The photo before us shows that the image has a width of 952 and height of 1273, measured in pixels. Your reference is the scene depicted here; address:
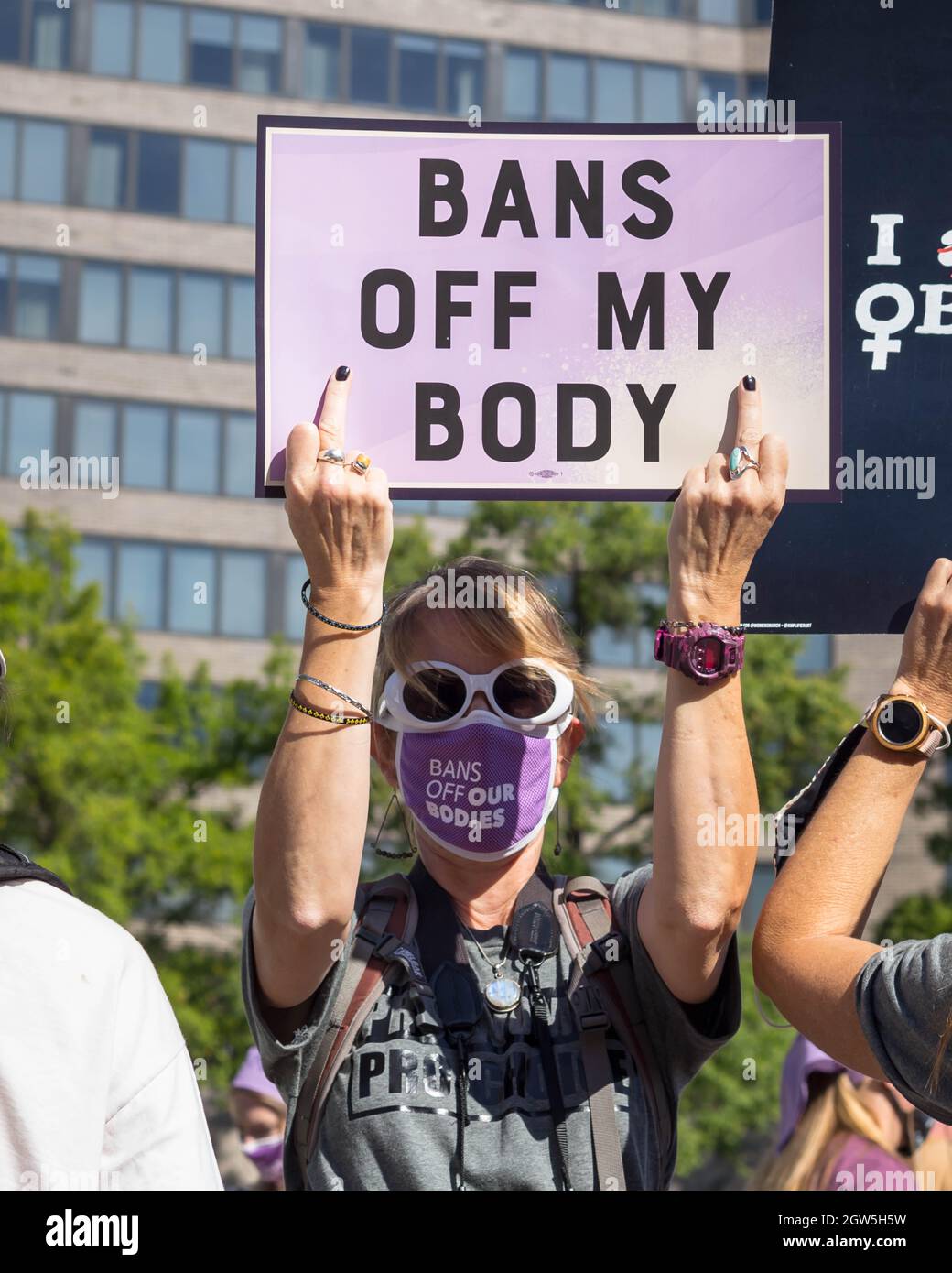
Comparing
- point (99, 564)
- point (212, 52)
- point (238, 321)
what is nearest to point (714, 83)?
point (212, 52)

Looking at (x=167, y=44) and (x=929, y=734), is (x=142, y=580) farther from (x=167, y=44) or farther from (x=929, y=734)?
(x=929, y=734)

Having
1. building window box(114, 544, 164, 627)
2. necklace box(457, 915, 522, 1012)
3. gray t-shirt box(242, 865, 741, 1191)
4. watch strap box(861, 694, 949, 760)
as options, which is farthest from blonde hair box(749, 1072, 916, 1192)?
building window box(114, 544, 164, 627)

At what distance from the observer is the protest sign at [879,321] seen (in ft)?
11.6

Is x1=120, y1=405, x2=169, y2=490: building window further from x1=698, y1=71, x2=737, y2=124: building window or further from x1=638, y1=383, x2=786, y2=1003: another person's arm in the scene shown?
x1=638, y1=383, x2=786, y2=1003: another person's arm

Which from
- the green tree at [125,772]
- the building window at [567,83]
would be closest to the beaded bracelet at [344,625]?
the green tree at [125,772]

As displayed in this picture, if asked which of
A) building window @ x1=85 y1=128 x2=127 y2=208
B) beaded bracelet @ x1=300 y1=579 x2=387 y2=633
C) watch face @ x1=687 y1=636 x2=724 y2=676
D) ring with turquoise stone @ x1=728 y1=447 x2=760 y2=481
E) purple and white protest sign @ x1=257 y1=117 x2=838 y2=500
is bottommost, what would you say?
watch face @ x1=687 y1=636 x2=724 y2=676

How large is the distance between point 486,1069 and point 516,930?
0.27 meters

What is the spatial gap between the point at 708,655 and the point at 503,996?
28.2 inches

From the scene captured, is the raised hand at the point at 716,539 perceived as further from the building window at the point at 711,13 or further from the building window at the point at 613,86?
the building window at the point at 711,13

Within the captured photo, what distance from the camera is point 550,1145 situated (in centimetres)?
322

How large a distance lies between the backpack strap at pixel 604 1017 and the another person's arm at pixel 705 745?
0.17 metres

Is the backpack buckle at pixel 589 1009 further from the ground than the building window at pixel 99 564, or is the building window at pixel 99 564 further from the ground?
→ the building window at pixel 99 564

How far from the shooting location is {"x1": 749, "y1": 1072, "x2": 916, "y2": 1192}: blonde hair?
500cm

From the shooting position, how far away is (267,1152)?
7191mm
